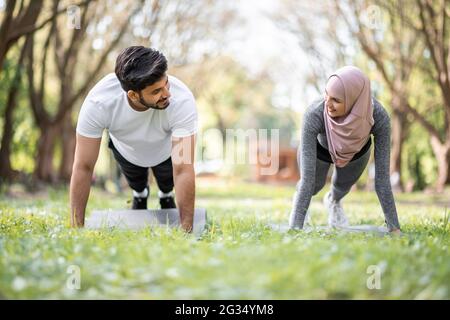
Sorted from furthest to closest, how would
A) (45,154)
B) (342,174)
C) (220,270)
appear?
1. (45,154)
2. (342,174)
3. (220,270)

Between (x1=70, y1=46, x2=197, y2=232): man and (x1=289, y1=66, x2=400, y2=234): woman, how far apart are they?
3.15ft

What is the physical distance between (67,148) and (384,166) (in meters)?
14.2

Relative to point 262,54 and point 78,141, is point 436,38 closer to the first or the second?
point 78,141

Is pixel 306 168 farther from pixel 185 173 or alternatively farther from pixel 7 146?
pixel 7 146

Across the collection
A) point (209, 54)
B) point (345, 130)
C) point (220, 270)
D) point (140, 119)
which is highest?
point (209, 54)

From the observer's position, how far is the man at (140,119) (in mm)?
4523

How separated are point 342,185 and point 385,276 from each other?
301 centimetres

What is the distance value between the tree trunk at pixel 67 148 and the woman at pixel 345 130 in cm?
1286

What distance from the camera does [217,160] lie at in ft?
119

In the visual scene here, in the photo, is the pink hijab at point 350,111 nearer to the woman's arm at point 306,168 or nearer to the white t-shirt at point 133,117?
the woman's arm at point 306,168

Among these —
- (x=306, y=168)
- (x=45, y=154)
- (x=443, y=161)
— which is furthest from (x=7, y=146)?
(x=443, y=161)

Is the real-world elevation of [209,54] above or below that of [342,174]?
above

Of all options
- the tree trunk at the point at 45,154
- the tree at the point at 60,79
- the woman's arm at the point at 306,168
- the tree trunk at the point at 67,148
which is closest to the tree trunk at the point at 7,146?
the tree at the point at 60,79

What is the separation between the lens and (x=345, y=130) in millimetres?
4855
